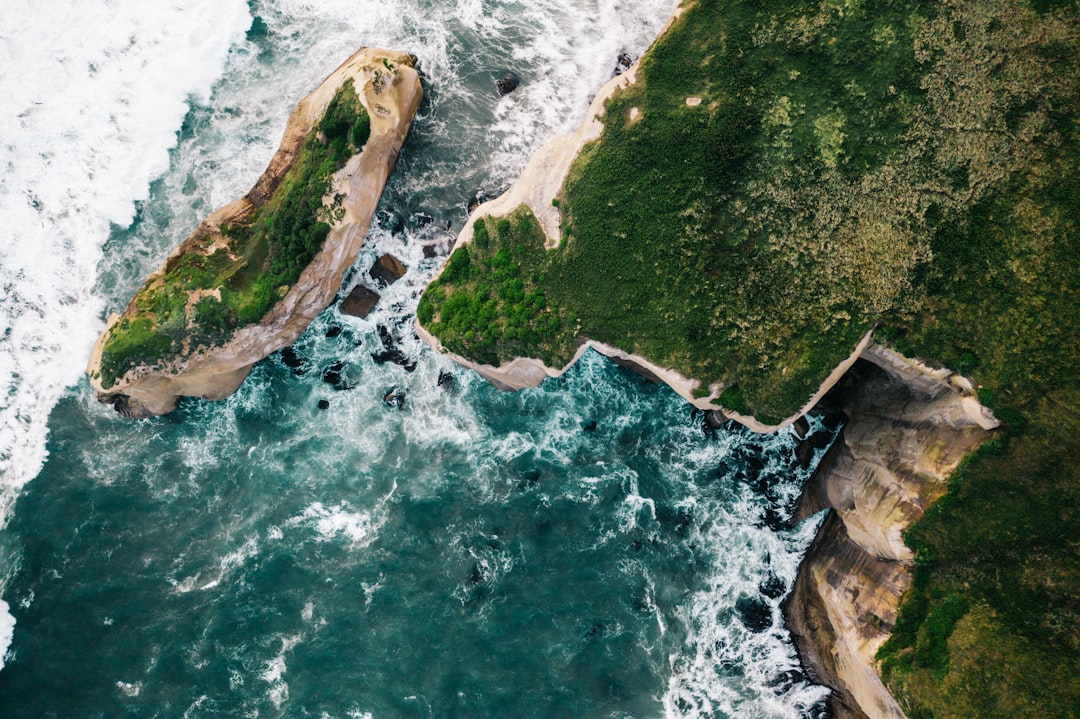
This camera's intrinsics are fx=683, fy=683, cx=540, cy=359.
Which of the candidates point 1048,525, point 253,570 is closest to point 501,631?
point 253,570

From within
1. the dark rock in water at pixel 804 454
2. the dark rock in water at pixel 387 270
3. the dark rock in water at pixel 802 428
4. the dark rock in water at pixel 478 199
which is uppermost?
the dark rock in water at pixel 478 199

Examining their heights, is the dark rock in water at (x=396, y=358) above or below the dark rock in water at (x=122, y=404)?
above

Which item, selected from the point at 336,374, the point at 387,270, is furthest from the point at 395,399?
the point at 387,270

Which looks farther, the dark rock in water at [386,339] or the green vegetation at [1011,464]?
the dark rock in water at [386,339]

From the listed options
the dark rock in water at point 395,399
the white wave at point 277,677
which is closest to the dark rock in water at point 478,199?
Result: the dark rock in water at point 395,399

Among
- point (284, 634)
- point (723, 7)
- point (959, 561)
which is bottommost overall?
point (284, 634)

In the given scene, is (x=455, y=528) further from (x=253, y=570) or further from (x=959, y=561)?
(x=959, y=561)

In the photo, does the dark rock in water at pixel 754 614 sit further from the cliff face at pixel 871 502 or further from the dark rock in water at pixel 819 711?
the dark rock in water at pixel 819 711

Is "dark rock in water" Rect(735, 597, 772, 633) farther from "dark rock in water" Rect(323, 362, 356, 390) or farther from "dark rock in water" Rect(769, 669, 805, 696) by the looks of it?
"dark rock in water" Rect(323, 362, 356, 390)
